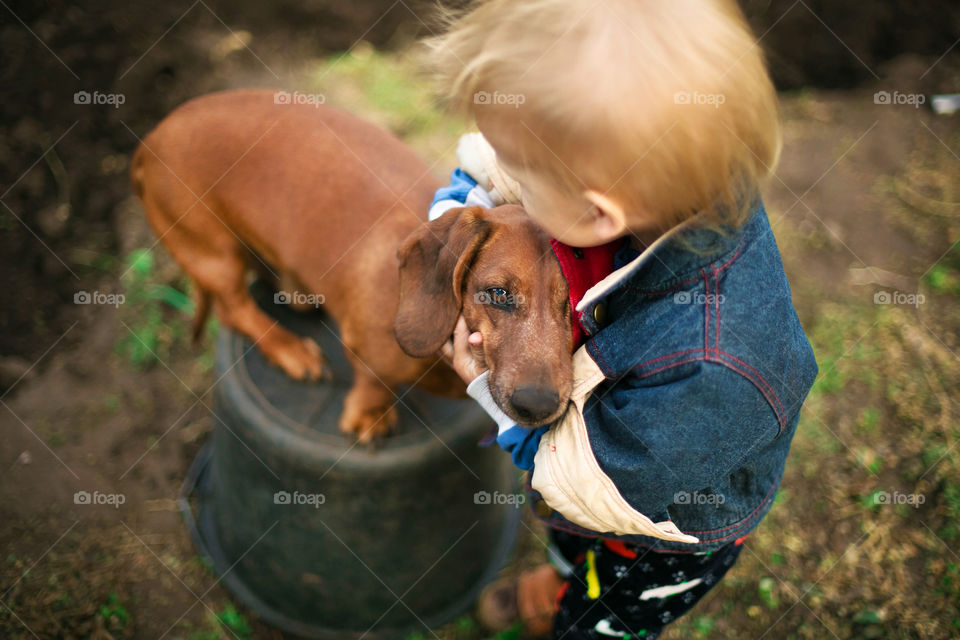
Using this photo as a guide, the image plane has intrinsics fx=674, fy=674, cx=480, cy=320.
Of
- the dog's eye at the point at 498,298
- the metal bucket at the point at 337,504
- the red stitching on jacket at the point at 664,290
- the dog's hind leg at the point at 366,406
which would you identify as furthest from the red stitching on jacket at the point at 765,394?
the dog's hind leg at the point at 366,406

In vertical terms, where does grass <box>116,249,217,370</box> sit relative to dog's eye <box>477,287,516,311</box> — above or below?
below

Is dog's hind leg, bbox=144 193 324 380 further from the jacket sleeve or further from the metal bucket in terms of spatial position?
the jacket sleeve

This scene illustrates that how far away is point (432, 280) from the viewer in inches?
81.4

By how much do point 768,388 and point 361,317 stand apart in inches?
59.3

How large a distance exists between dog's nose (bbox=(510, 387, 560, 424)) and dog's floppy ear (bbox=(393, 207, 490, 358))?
0.41 m

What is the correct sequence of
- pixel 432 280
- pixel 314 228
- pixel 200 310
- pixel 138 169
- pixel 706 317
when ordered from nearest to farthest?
pixel 706 317 < pixel 432 280 < pixel 314 228 < pixel 138 169 < pixel 200 310

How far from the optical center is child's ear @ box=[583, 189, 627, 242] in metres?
1.45

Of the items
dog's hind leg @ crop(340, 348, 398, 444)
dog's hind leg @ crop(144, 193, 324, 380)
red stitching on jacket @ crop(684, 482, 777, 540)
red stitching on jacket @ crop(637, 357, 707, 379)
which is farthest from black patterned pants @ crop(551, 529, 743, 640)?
dog's hind leg @ crop(144, 193, 324, 380)

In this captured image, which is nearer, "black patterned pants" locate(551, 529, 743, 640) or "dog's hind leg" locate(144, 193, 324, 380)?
"black patterned pants" locate(551, 529, 743, 640)

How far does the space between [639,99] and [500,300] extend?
752mm

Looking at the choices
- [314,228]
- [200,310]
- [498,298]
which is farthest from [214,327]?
[498,298]

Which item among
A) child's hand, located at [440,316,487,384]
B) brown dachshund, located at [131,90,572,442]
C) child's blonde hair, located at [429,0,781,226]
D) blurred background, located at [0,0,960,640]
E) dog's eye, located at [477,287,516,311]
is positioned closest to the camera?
child's blonde hair, located at [429,0,781,226]

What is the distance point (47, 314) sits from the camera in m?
3.75

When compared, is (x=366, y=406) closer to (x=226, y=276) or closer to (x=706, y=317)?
(x=226, y=276)
